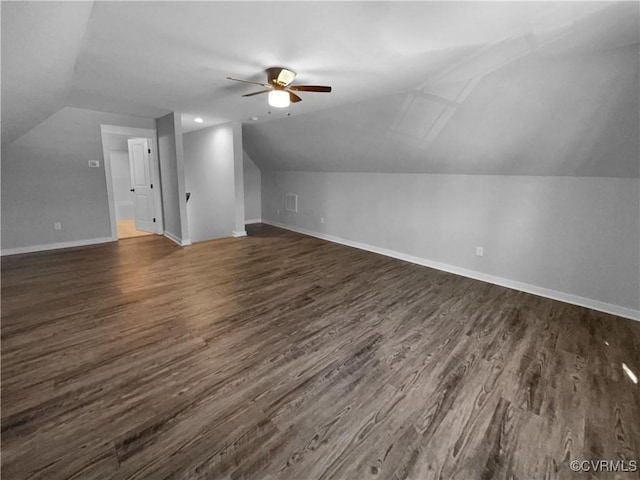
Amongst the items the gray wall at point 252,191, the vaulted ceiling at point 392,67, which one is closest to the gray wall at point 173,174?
the vaulted ceiling at point 392,67

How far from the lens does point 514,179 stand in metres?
3.50

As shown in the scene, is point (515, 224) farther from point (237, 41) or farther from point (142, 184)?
point (142, 184)

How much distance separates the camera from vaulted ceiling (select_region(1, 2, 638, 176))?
1756 mm

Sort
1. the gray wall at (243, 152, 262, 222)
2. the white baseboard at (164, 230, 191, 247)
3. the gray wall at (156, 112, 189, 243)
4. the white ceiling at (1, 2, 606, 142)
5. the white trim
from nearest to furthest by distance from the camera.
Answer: the white ceiling at (1, 2, 606, 142), the white trim, the gray wall at (156, 112, 189, 243), the white baseboard at (164, 230, 191, 247), the gray wall at (243, 152, 262, 222)

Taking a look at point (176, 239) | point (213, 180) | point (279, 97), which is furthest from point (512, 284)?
point (213, 180)

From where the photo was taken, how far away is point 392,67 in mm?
2574

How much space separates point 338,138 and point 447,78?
2.01 meters

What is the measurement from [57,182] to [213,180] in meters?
2.61

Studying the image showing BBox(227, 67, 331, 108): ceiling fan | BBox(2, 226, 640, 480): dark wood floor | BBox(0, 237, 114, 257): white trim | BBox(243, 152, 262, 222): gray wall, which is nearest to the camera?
BBox(2, 226, 640, 480): dark wood floor

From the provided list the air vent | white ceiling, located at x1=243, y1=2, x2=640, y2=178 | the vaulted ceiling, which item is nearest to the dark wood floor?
white ceiling, located at x1=243, y1=2, x2=640, y2=178

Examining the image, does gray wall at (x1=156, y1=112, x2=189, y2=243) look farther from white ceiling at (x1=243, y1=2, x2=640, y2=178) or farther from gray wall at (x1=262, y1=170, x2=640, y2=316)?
gray wall at (x1=262, y1=170, x2=640, y2=316)

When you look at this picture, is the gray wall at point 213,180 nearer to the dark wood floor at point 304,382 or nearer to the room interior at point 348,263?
the room interior at point 348,263

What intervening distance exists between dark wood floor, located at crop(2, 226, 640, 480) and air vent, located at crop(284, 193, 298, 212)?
3.31 meters

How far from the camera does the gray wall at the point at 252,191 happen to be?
7.18 meters
